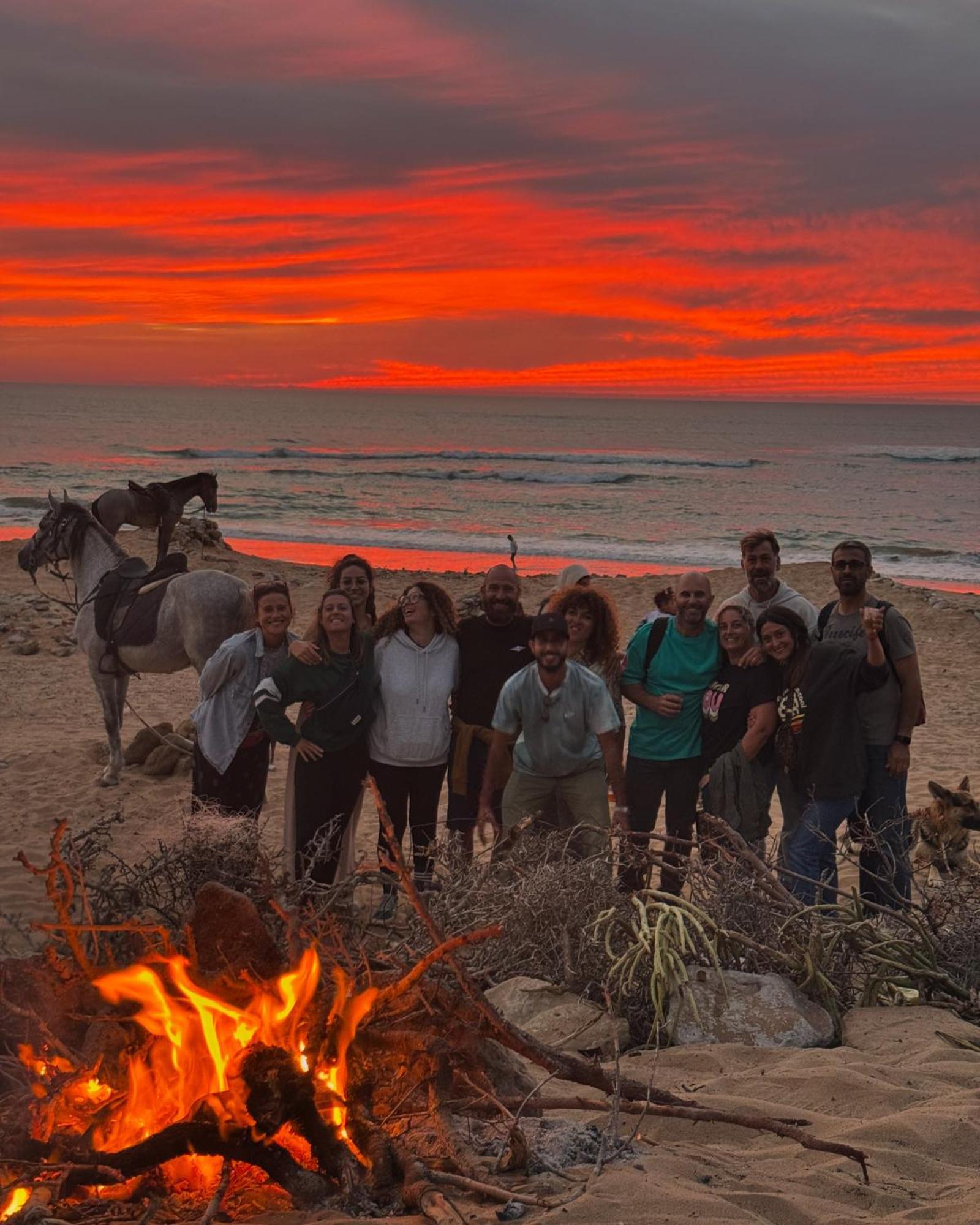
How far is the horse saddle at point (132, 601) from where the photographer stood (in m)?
10.3

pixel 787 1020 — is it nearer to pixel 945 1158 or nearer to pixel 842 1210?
pixel 945 1158

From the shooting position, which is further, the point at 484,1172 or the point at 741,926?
the point at 741,926

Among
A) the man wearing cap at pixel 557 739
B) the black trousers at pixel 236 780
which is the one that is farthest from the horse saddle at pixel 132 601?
the man wearing cap at pixel 557 739

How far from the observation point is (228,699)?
6984 mm

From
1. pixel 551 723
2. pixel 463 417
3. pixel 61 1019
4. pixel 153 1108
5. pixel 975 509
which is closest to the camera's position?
pixel 153 1108

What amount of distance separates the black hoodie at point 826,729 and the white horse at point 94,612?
4876 mm

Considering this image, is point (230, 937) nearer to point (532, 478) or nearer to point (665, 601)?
point (665, 601)

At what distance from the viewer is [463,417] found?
383 feet

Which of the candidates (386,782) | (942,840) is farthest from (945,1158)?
(386,782)

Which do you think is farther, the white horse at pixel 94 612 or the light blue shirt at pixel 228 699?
the white horse at pixel 94 612

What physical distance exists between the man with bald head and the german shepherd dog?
7.50ft

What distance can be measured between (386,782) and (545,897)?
2.09 m

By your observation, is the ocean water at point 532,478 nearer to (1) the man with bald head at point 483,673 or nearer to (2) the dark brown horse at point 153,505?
(2) the dark brown horse at point 153,505

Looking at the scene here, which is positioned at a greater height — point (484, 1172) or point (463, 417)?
point (463, 417)
